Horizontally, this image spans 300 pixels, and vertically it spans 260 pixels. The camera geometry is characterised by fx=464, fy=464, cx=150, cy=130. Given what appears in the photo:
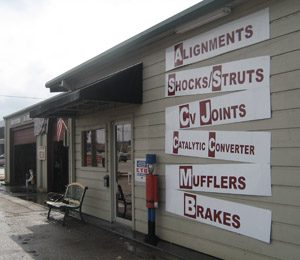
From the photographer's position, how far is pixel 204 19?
22.2 ft

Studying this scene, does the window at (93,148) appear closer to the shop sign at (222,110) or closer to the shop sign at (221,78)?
the shop sign at (222,110)

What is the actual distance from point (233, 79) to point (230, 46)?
48cm

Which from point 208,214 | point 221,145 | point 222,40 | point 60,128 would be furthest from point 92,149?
point 60,128

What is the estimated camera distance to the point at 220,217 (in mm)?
6547

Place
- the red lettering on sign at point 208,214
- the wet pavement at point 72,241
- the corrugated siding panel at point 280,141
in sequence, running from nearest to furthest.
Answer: the corrugated siding panel at point 280,141 < the red lettering on sign at point 208,214 < the wet pavement at point 72,241

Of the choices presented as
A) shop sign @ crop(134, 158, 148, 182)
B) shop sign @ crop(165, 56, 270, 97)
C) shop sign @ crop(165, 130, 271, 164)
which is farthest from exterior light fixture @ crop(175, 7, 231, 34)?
shop sign @ crop(134, 158, 148, 182)

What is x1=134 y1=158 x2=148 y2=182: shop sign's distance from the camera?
8512mm

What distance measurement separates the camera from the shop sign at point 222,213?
5832mm

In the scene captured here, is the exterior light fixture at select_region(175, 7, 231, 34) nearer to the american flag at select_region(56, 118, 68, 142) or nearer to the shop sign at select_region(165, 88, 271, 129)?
the shop sign at select_region(165, 88, 271, 129)

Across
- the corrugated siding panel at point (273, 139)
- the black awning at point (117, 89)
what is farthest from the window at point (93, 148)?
the corrugated siding panel at point (273, 139)

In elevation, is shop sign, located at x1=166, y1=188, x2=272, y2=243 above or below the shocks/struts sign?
below

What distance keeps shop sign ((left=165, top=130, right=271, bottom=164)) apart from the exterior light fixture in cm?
160

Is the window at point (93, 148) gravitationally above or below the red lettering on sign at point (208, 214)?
above

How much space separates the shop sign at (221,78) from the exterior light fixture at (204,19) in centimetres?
65
